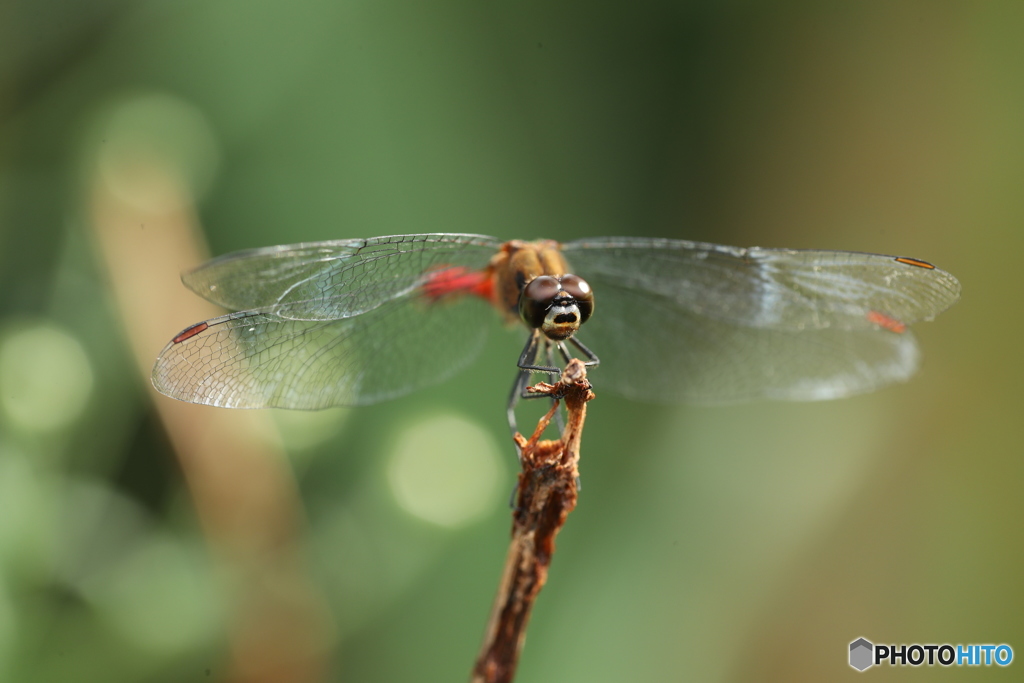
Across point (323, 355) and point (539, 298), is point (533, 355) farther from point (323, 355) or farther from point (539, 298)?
point (323, 355)

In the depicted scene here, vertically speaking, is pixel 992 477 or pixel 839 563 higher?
pixel 992 477

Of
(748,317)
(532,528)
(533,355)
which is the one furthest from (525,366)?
(748,317)

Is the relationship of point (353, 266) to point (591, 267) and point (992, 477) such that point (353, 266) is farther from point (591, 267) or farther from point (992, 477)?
point (992, 477)

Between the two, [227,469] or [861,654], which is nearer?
[227,469]

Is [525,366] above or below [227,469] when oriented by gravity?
above

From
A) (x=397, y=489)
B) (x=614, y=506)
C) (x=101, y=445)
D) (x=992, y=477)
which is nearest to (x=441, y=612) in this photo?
(x=397, y=489)

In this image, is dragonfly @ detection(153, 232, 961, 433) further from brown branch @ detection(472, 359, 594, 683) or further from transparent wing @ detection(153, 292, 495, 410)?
brown branch @ detection(472, 359, 594, 683)
